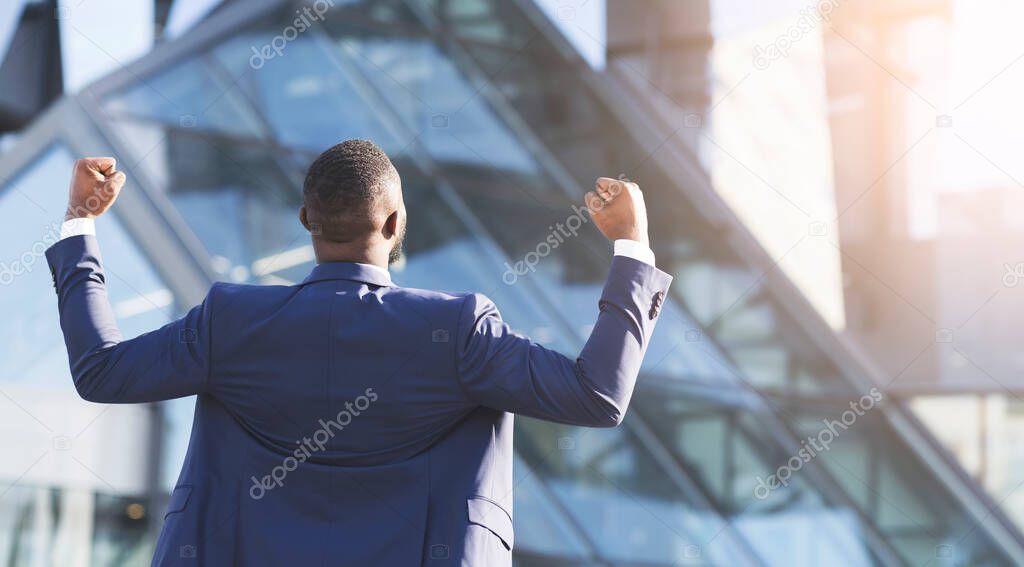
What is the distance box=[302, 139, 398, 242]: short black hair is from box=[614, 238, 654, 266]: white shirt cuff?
335 mm

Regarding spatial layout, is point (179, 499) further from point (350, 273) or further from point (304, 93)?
point (304, 93)

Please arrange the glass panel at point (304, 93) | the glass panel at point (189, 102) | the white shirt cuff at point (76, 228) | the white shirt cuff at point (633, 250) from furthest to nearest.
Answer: the glass panel at point (304, 93), the glass panel at point (189, 102), the white shirt cuff at point (76, 228), the white shirt cuff at point (633, 250)

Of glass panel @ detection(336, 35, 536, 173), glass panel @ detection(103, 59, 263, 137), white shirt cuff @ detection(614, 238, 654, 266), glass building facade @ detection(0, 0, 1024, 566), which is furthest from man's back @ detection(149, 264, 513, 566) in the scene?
glass panel @ detection(336, 35, 536, 173)

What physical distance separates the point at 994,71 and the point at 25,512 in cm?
579

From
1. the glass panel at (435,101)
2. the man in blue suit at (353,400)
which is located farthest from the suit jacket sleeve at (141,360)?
the glass panel at (435,101)

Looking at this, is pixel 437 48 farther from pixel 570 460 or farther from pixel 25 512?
pixel 25 512

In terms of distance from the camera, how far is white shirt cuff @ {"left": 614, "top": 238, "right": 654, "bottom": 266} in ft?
5.08

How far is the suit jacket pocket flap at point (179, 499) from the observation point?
1.50m

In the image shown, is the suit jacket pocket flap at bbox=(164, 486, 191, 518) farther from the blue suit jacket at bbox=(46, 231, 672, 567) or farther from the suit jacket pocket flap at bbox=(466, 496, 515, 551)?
the suit jacket pocket flap at bbox=(466, 496, 515, 551)

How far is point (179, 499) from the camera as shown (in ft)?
4.95

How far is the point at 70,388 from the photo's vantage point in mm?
4598

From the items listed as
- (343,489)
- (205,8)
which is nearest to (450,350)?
(343,489)

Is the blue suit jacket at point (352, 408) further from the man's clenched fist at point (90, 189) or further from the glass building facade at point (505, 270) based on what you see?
the glass building facade at point (505, 270)

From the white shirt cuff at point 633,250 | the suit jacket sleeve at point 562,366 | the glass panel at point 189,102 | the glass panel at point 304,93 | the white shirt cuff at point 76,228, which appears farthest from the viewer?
the glass panel at point 304,93
